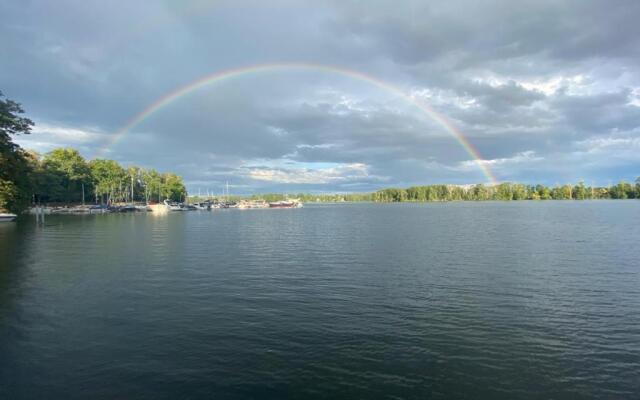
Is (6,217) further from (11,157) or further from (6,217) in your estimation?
(11,157)

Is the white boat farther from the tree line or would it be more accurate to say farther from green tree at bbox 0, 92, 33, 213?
green tree at bbox 0, 92, 33, 213

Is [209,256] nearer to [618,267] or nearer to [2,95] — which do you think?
[618,267]

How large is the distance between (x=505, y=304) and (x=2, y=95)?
80315mm

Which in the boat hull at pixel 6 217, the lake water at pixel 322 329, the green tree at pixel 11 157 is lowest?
the lake water at pixel 322 329

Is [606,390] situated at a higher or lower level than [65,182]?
lower

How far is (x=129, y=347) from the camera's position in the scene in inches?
724

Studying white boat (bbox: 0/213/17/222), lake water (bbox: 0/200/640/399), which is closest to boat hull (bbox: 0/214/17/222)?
white boat (bbox: 0/213/17/222)

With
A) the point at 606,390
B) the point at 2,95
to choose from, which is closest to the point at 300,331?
the point at 606,390

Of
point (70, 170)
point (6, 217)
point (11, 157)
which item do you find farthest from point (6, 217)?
point (70, 170)

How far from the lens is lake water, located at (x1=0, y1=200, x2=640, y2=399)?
14.9m

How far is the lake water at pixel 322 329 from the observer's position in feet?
49.0

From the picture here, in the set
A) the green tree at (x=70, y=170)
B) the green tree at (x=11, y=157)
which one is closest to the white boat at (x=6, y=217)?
the green tree at (x=11, y=157)

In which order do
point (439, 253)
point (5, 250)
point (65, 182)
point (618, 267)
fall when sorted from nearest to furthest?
point (618, 267)
point (439, 253)
point (5, 250)
point (65, 182)

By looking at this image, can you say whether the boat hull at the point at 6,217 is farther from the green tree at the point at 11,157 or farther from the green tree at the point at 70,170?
the green tree at the point at 70,170
